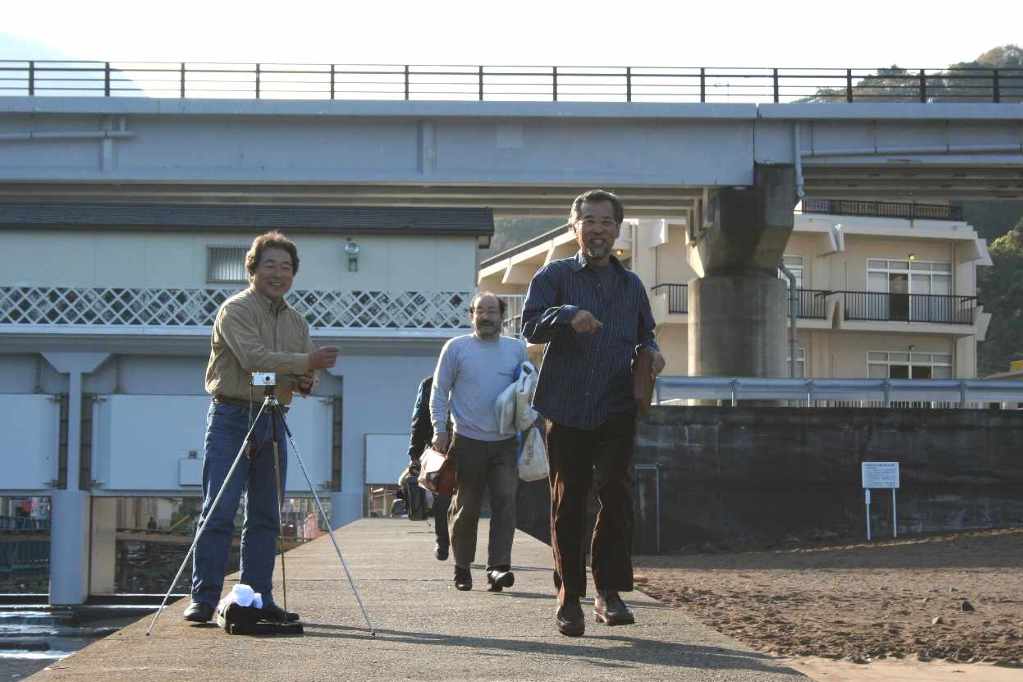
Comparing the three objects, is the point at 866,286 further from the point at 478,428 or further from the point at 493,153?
the point at 478,428

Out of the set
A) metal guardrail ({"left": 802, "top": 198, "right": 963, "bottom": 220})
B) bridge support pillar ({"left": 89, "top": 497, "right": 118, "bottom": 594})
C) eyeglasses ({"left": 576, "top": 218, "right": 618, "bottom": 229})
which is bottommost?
bridge support pillar ({"left": 89, "top": 497, "right": 118, "bottom": 594})

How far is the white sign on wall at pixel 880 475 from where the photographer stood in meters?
30.7

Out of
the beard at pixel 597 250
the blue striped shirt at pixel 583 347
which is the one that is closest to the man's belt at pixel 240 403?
the blue striped shirt at pixel 583 347

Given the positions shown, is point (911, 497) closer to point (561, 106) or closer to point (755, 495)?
point (755, 495)

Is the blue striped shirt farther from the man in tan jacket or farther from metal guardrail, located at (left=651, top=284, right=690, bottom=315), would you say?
metal guardrail, located at (left=651, top=284, right=690, bottom=315)

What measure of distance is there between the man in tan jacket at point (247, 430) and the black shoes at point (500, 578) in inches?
91.5

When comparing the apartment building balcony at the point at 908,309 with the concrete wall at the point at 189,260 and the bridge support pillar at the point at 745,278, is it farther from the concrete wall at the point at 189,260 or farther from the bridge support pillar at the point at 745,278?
the concrete wall at the point at 189,260

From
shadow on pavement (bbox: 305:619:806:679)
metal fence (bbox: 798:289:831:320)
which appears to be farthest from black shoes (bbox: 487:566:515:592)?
metal fence (bbox: 798:289:831:320)

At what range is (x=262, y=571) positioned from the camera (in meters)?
7.49

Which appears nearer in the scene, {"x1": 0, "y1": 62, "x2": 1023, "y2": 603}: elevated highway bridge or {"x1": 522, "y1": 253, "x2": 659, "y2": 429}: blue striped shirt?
{"x1": 522, "y1": 253, "x2": 659, "y2": 429}: blue striped shirt

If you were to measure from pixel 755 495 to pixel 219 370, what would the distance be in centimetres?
2749

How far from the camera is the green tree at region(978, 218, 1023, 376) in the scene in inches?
3054

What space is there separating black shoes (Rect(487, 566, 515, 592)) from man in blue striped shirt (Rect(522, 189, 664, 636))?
2468 mm

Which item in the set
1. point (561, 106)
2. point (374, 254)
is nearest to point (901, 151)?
point (561, 106)
